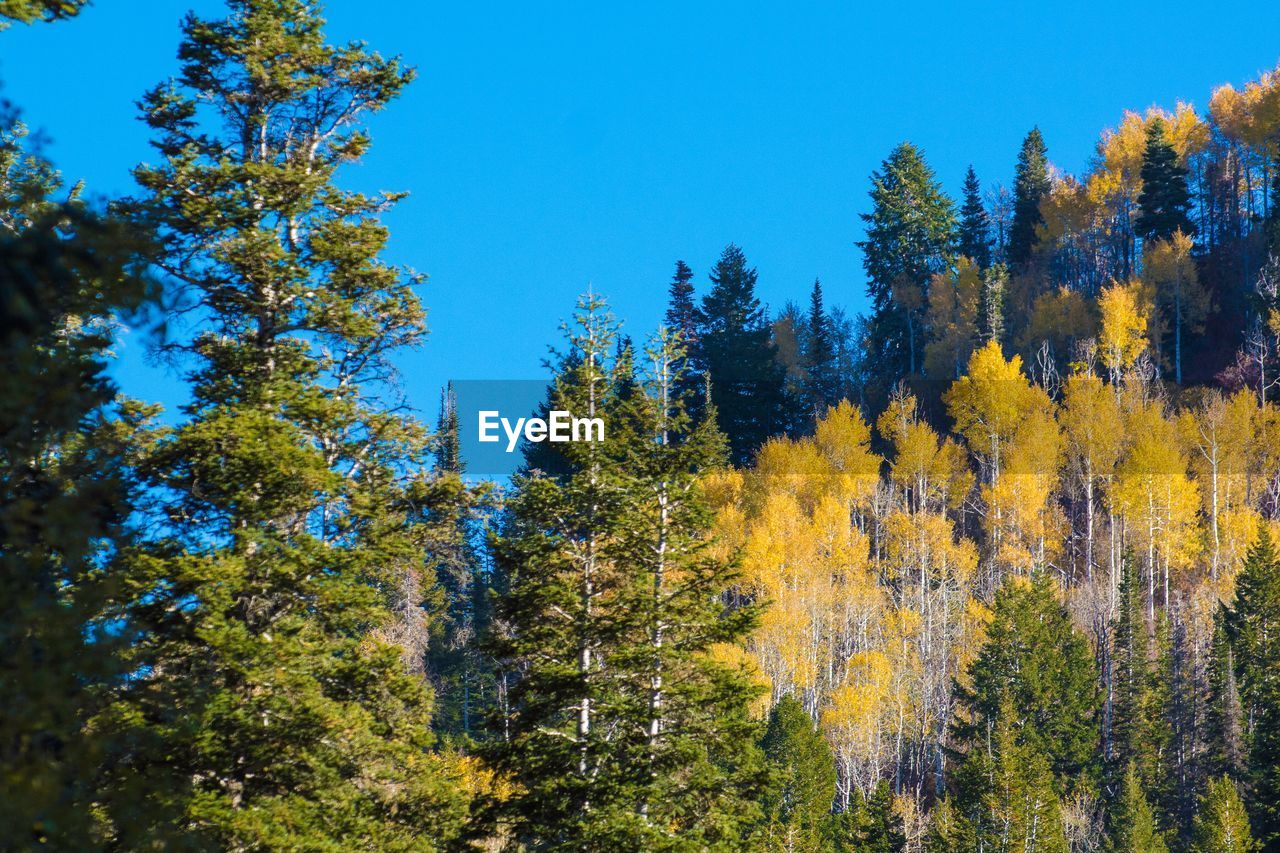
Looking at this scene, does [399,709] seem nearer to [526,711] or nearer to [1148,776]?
[526,711]

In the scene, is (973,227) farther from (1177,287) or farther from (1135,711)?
(1135,711)

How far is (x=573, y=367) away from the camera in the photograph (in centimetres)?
1859

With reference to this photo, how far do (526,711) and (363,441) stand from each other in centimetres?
453

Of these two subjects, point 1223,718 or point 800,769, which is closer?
point 800,769

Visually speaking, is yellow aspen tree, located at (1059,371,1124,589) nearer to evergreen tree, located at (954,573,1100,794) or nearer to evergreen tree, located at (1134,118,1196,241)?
evergreen tree, located at (954,573,1100,794)

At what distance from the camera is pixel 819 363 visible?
87562 mm

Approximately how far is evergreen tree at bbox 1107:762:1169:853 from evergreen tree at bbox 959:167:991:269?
5680 centimetres

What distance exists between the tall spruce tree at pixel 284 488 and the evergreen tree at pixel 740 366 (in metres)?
62.8

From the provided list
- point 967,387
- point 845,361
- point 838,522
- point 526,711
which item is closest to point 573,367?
point 526,711

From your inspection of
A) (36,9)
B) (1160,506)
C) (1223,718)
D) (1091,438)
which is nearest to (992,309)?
(1091,438)

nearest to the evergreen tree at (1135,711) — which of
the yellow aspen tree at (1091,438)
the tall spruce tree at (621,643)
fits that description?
the yellow aspen tree at (1091,438)

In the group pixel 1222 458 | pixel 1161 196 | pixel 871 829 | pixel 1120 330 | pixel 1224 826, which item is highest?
pixel 1161 196

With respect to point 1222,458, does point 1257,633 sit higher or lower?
lower

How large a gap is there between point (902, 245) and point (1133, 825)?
55282 mm
